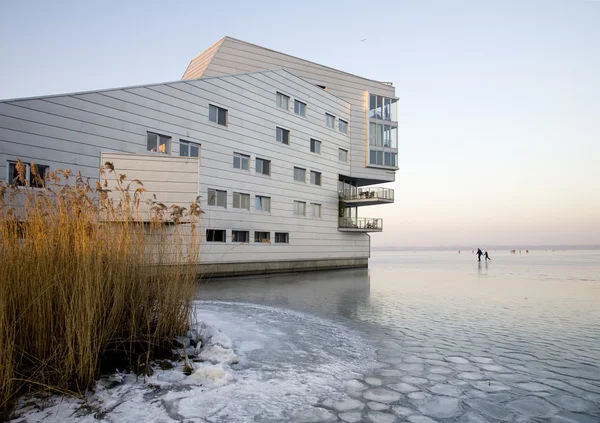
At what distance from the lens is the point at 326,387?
427cm

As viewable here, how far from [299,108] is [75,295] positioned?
25.5 meters

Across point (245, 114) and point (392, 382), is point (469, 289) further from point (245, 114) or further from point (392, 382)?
point (245, 114)

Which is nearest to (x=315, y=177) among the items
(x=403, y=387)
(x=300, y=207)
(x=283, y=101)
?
(x=300, y=207)

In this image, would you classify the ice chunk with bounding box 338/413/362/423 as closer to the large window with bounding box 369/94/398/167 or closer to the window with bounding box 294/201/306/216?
the window with bounding box 294/201/306/216

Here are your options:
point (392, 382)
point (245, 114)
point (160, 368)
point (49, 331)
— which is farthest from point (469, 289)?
point (245, 114)

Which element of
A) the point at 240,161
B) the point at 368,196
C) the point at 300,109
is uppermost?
the point at 300,109

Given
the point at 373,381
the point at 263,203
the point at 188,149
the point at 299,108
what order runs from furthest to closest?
the point at 299,108 < the point at 263,203 < the point at 188,149 < the point at 373,381

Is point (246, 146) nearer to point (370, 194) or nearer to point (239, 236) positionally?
point (239, 236)

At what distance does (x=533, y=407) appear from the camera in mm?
3852

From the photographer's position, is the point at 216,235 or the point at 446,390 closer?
the point at 446,390

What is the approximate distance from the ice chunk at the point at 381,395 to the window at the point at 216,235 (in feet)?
57.5

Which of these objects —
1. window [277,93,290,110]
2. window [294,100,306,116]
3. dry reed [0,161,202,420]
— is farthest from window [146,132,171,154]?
dry reed [0,161,202,420]

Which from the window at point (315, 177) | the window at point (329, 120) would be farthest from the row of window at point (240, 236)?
the window at point (329, 120)

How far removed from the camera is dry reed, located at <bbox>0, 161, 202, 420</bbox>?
142 inches
